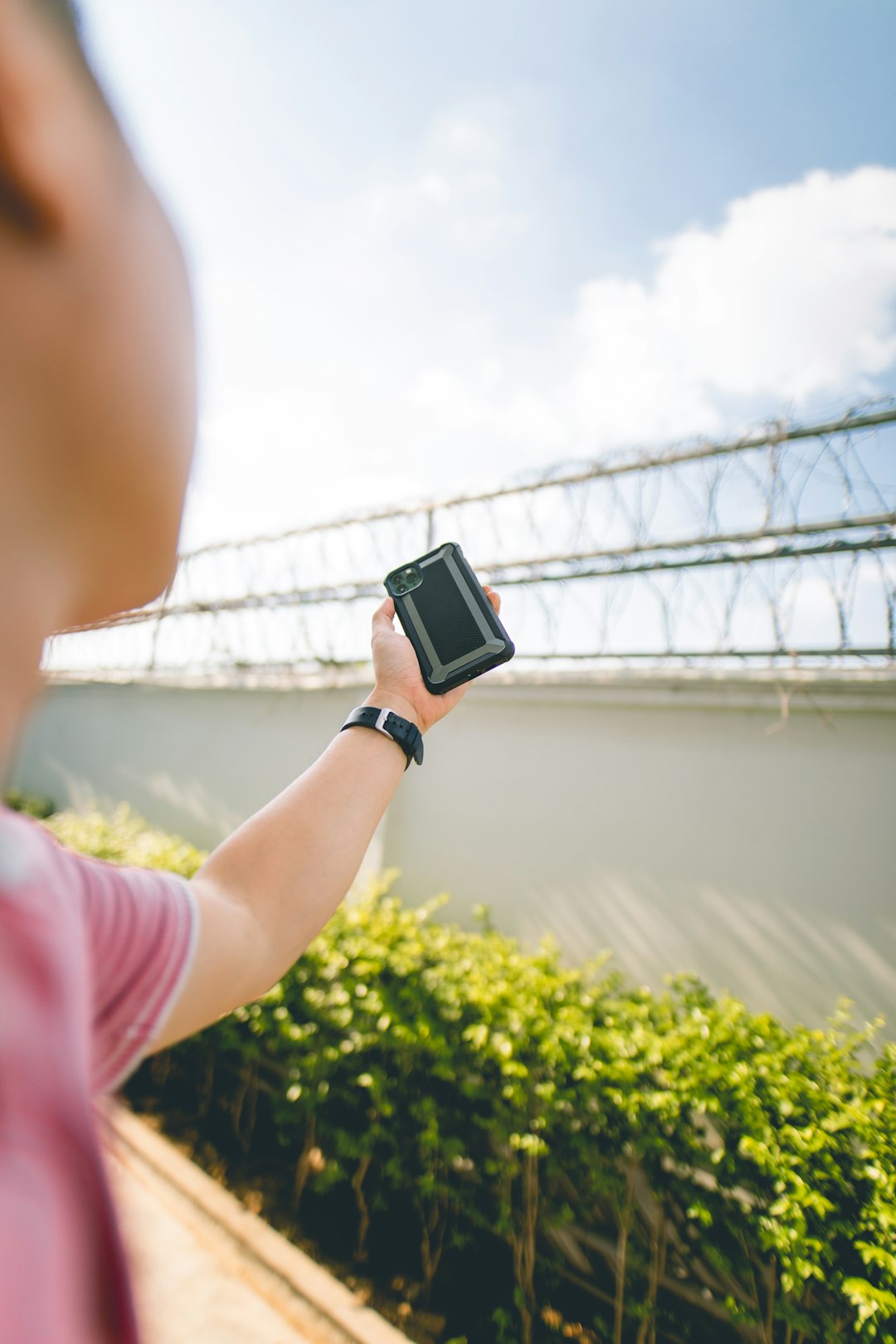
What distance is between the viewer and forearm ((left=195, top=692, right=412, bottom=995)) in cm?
98

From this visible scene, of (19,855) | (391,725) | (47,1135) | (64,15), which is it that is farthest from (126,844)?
(64,15)

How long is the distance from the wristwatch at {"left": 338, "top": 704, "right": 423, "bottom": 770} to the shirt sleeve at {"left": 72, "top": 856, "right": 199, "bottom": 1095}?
0.44 metres

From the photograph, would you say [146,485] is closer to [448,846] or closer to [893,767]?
[893,767]

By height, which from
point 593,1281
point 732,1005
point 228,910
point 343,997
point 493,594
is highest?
point 493,594

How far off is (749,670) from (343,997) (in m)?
3.02

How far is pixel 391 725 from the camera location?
1.19 m

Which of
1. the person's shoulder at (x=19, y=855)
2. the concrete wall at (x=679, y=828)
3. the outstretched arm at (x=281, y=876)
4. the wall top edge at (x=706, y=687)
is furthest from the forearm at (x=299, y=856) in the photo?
the concrete wall at (x=679, y=828)

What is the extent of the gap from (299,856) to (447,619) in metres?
0.71

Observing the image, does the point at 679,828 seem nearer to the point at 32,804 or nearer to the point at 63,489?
the point at 63,489

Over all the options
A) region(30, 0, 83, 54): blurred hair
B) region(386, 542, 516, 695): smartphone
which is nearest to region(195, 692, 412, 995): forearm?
region(386, 542, 516, 695): smartphone

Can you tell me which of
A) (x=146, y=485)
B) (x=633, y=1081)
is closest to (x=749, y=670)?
(x=633, y=1081)

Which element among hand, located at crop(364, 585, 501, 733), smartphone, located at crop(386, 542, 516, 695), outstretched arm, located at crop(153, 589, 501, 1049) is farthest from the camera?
smartphone, located at crop(386, 542, 516, 695)

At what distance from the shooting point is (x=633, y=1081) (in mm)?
2740

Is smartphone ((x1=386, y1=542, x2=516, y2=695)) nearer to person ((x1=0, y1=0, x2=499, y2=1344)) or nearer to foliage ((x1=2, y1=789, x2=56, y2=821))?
person ((x1=0, y1=0, x2=499, y2=1344))
